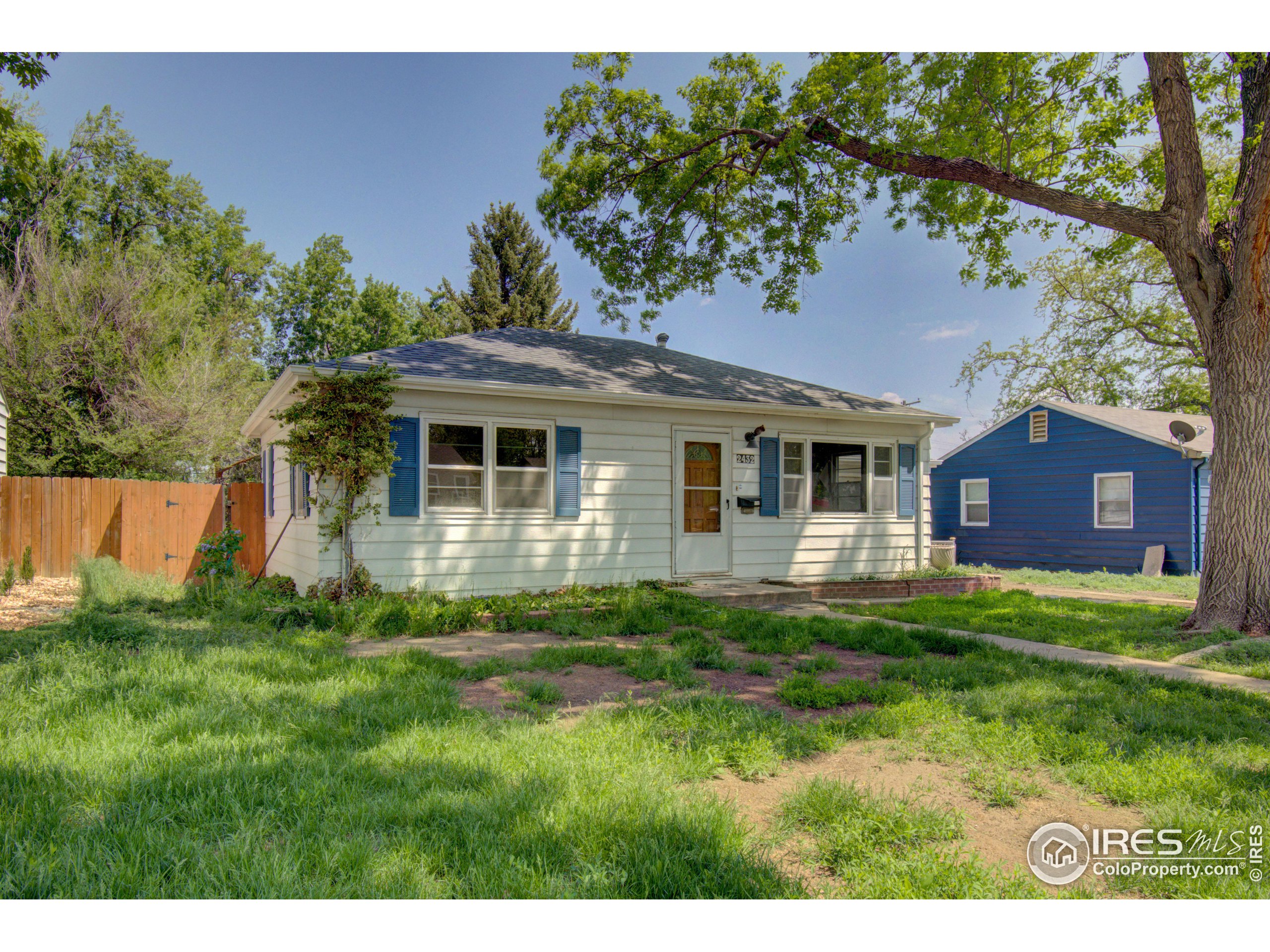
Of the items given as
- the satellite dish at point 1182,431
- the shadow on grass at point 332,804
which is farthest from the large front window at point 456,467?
the satellite dish at point 1182,431

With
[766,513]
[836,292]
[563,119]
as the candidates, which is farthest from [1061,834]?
[836,292]

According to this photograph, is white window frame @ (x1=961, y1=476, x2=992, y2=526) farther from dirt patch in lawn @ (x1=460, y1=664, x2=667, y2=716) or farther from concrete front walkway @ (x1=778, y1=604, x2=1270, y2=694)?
dirt patch in lawn @ (x1=460, y1=664, x2=667, y2=716)

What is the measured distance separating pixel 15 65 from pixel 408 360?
4509 millimetres

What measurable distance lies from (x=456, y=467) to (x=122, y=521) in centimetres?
747

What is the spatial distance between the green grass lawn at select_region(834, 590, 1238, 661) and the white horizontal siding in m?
1.80

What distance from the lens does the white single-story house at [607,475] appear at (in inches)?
341

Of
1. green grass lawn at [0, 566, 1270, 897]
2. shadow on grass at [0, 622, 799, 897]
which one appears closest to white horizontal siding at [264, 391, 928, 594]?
green grass lawn at [0, 566, 1270, 897]

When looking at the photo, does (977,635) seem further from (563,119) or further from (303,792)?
(563,119)

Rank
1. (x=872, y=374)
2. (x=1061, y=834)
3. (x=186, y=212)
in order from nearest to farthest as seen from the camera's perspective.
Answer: (x=1061, y=834) → (x=872, y=374) → (x=186, y=212)

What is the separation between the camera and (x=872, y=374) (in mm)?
23297

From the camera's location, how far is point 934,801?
2.96 m

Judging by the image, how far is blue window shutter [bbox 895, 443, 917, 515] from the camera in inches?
468

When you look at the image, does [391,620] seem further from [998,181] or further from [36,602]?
[998,181]

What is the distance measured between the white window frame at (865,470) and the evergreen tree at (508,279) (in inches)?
753
